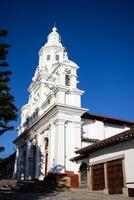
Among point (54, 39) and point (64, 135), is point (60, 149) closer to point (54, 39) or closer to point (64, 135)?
point (64, 135)

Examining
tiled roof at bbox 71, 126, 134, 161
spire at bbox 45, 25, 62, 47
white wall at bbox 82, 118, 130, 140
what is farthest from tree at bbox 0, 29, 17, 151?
spire at bbox 45, 25, 62, 47

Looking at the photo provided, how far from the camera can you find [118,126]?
118 ft

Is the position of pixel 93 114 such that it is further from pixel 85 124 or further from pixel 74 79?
pixel 74 79

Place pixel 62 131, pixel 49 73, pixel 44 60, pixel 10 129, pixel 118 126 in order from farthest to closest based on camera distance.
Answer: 1. pixel 44 60
2. pixel 49 73
3. pixel 118 126
4. pixel 62 131
5. pixel 10 129

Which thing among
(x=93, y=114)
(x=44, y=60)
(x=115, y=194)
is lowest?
(x=115, y=194)

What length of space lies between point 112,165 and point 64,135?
34.1ft

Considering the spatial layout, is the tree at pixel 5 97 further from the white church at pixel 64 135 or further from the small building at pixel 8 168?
the small building at pixel 8 168

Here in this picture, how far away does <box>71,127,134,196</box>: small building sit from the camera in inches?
730

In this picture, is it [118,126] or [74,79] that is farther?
→ [118,126]

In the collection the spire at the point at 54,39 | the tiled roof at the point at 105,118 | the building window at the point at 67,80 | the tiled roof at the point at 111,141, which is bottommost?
the tiled roof at the point at 111,141

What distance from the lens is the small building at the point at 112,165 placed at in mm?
18531

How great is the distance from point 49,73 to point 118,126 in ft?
38.0

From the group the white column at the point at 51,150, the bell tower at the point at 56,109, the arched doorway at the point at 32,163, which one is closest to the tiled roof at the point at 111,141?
the bell tower at the point at 56,109

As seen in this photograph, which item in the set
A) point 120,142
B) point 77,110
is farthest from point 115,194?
point 77,110
